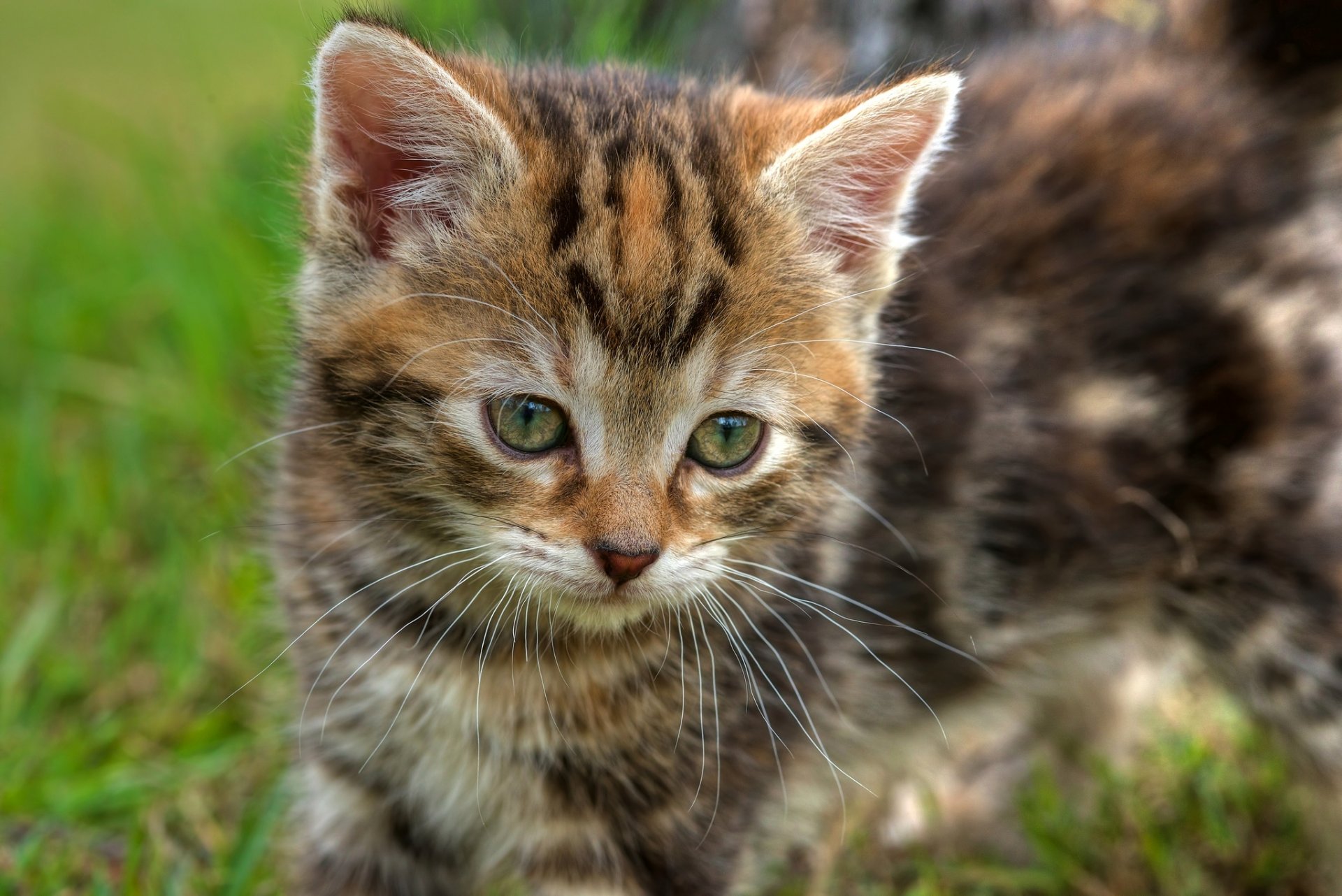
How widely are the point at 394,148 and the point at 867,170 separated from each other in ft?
2.21

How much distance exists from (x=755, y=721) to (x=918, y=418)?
0.63 metres

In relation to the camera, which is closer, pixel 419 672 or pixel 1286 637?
pixel 419 672

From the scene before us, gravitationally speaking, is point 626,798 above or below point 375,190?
below

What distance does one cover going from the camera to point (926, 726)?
2590 millimetres

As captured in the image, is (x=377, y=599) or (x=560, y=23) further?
(x=560, y=23)

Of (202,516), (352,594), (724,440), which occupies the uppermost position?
(724,440)

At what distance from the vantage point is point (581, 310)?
1.66 m

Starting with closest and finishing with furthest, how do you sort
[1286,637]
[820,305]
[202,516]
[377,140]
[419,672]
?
[377,140]
[820,305]
[419,672]
[1286,637]
[202,516]

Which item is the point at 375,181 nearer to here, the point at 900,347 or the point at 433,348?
the point at 433,348

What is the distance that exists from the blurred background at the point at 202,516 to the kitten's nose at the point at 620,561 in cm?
72

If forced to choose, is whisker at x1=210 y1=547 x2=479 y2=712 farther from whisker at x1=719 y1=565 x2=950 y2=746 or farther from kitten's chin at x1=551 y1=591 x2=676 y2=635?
whisker at x1=719 y1=565 x2=950 y2=746

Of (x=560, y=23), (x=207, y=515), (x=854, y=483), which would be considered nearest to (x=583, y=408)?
(x=854, y=483)

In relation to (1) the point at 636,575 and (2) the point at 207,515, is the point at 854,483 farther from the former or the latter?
(2) the point at 207,515

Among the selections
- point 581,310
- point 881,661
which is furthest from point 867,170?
point 881,661
